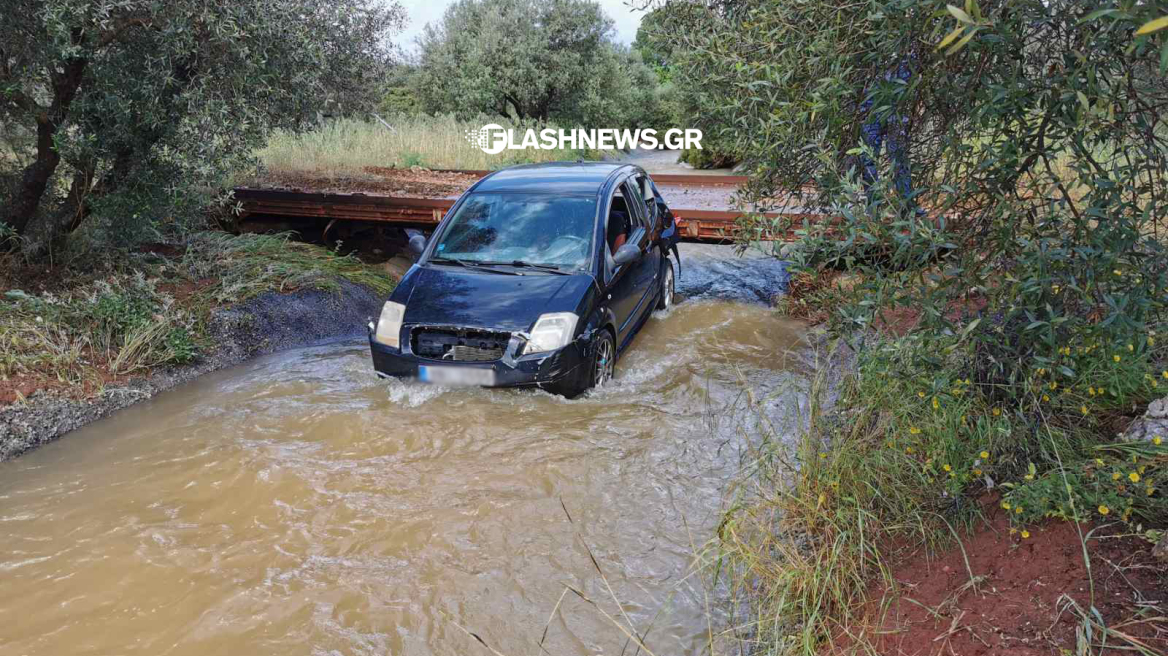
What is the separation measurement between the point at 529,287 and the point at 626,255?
3.27 ft

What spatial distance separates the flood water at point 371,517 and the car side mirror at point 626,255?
1.02 meters

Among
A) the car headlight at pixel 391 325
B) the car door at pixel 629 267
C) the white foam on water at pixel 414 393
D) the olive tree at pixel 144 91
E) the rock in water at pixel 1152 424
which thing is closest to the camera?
the rock in water at pixel 1152 424

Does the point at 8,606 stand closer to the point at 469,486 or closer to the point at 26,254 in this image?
the point at 469,486

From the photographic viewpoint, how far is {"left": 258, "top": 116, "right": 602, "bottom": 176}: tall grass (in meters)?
15.5

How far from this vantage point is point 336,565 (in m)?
4.19

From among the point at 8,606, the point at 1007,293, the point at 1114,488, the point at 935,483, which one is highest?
the point at 1007,293

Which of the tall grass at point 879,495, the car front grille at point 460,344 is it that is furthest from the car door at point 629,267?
the tall grass at point 879,495

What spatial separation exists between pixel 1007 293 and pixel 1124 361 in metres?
1.40

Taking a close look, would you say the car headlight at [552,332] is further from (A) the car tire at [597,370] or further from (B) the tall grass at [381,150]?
(B) the tall grass at [381,150]

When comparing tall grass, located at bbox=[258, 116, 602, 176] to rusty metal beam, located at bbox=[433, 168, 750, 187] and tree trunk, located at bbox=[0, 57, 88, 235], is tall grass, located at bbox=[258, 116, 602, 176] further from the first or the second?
tree trunk, located at bbox=[0, 57, 88, 235]

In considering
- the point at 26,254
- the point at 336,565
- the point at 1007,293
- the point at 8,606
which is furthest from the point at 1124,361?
the point at 26,254

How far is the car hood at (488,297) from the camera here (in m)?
6.02

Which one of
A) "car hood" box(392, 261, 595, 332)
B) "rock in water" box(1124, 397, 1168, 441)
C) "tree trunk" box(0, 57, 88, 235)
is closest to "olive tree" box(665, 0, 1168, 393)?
"rock in water" box(1124, 397, 1168, 441)

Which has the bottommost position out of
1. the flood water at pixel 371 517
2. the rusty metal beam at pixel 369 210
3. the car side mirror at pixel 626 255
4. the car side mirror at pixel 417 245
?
the flood water at pixel 371 517
